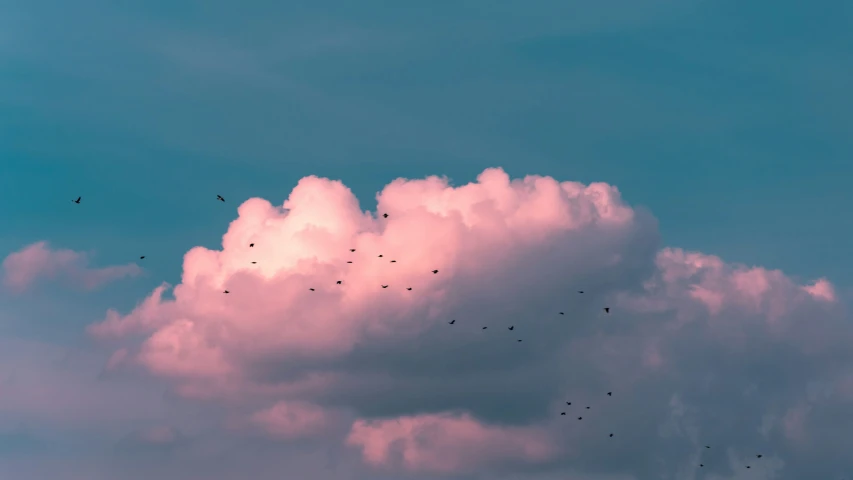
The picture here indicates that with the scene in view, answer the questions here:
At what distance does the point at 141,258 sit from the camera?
490 ft

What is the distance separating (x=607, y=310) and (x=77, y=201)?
150071 mm

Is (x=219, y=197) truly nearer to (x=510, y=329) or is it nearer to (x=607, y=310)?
(x=510, y=329)

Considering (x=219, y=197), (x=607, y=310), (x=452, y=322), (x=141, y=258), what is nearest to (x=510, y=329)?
(x=452, y=322)

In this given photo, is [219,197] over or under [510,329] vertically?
over

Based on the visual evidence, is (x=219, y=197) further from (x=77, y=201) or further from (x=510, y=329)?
(x=510, y=329)

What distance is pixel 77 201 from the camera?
124m

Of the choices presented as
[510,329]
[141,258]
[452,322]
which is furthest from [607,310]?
[141,258]

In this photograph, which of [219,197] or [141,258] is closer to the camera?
[219,197]

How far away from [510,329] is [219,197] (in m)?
87.0

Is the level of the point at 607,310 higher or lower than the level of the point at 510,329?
higher

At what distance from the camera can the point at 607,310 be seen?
496 ft

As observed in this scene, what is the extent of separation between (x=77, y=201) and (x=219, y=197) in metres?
36.9

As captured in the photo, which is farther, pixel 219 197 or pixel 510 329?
pixel 510 329

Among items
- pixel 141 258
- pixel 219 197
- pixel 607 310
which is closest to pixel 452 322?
pixel 607 310
